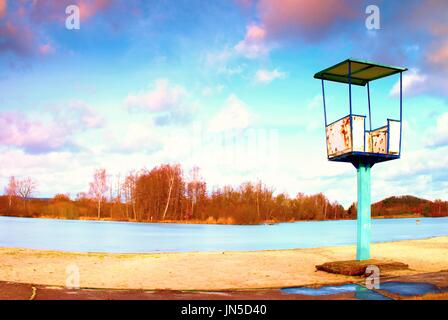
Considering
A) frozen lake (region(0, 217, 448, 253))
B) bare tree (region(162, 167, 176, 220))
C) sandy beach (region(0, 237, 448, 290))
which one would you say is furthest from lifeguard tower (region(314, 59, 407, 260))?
bare tree (region(162, 167, 176, 220))

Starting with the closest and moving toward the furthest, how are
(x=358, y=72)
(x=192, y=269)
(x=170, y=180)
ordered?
(x=358, y=72), (x=192, y=269), (x=170, y=180)

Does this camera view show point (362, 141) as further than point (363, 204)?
No

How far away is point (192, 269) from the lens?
18047mm

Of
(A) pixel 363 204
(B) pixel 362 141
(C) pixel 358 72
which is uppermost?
(C) pixel 358 72

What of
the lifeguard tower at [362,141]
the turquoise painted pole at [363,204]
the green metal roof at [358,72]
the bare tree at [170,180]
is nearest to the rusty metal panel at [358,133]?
the lifeguard tower at [362,141]

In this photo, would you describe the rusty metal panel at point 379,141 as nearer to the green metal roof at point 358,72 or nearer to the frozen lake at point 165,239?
the green metal roof at point 358,72

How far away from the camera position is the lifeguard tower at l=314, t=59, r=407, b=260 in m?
16.4

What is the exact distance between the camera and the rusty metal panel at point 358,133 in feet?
53.5

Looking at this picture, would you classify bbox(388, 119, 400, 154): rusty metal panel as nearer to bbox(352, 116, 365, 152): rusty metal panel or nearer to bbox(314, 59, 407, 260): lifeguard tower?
bbox(314, 59, 407, 260): lifeguard tower

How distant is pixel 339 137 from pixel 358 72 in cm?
270

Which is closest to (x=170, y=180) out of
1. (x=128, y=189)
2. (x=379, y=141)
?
(x=128, y=189)

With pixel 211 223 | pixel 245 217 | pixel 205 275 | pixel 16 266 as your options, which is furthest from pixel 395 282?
pixel 211 223

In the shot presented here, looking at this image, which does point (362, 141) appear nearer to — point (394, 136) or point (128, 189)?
point (394, 136)
